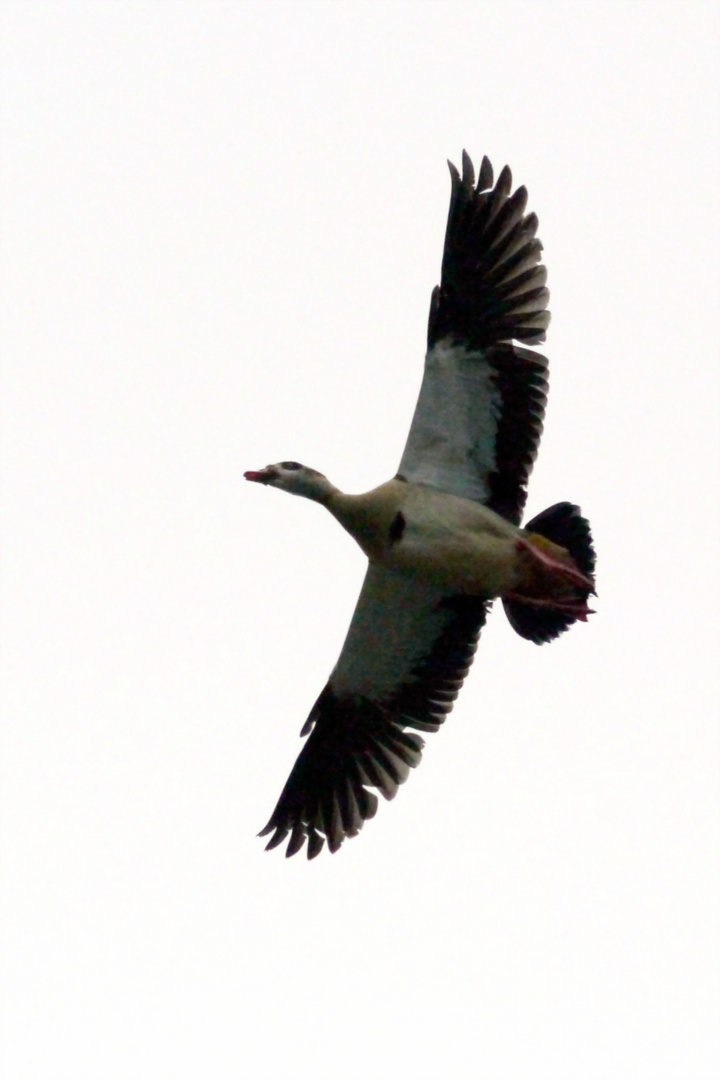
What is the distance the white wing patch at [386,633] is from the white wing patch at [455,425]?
1.90 ft

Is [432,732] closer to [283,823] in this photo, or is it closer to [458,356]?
[283,823]

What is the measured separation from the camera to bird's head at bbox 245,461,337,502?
10.1 meters

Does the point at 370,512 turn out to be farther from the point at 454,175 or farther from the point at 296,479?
the point at 454,175

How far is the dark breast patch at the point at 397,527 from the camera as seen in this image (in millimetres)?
9875

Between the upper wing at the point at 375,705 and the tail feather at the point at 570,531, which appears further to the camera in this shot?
the upper wing at the point at 375,705

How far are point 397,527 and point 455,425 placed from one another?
0.59m

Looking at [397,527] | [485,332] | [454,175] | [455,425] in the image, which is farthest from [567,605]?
[454,175]

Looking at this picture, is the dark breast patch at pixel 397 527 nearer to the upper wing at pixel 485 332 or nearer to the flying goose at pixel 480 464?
the flying goose at pixel 480 464

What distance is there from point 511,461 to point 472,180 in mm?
1422

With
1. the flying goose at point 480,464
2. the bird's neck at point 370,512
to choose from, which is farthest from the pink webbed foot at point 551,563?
the bird's neck at point 370,512

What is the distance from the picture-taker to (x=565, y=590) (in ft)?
32.6

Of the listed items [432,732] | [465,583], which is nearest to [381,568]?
[465,583]

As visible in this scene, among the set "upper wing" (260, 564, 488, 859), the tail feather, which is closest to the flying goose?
the tail feather

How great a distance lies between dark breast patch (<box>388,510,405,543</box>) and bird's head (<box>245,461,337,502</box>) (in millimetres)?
397
